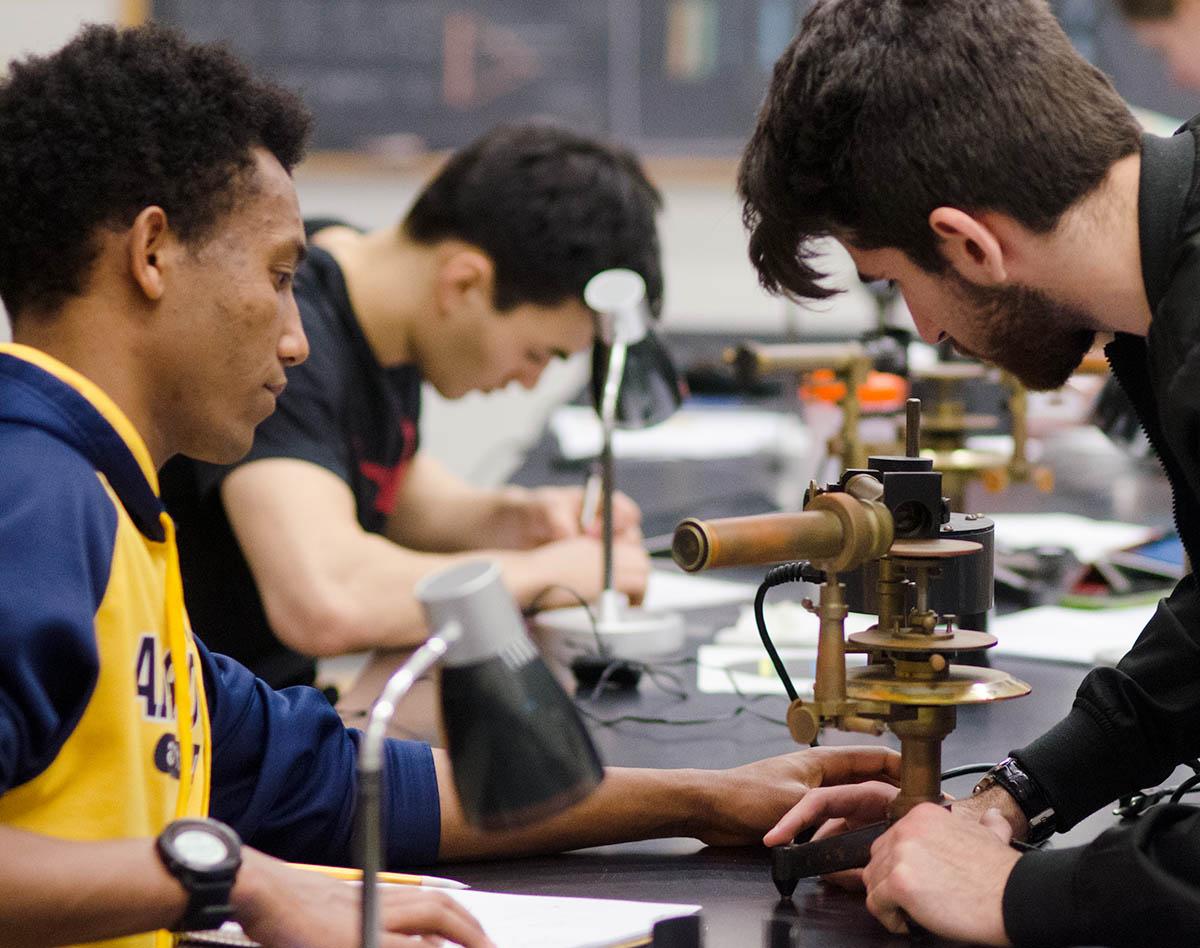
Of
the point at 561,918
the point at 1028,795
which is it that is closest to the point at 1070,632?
the point at 1028,795

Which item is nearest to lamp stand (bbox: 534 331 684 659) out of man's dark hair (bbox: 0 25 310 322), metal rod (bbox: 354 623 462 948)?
man's dark hair (bbox: 0 25 310 322)

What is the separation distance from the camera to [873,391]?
2883 millimetres

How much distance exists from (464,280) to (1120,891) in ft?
5.29

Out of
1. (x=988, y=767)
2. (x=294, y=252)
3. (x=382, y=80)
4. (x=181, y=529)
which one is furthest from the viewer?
(x=382, y=80)

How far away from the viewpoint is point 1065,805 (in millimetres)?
1275

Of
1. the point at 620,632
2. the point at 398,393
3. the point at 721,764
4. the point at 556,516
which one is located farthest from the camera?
the point at 556,516

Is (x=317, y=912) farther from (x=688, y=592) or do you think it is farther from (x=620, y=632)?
(x=688, y=592)

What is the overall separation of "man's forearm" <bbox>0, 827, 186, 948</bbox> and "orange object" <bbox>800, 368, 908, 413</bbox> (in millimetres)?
1957

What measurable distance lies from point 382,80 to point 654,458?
2.50 meters

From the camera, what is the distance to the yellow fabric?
0.95 metres

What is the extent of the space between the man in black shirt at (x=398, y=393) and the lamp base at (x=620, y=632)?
11 cm

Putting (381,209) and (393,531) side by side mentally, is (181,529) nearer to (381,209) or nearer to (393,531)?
(393,531)

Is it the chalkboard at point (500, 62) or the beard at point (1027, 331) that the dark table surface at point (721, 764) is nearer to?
the beard at point (1027, 331)

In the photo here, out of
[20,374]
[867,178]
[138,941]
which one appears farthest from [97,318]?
[867,178]
